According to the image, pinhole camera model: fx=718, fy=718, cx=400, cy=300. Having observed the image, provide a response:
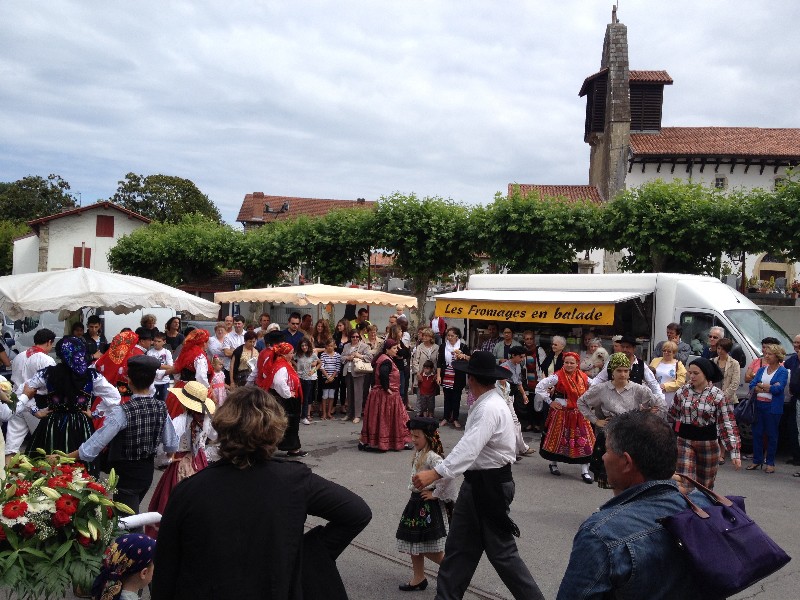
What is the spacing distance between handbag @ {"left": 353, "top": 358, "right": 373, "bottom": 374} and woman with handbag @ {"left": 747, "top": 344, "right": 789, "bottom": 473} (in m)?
6.16

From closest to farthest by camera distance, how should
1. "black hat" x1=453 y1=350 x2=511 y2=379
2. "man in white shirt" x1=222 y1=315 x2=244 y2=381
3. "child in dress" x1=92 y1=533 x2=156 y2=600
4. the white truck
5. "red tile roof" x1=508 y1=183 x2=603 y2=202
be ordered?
"child in dress" x1=92 y1=533 x2=156 y2=600 < "black hat" x1=453 y1=350 x2=511 y2=379 < the white truck < "man in white shirt" x1=222 y1=315 x2=244 y2=381 < "red tile roof" x1=508 y1=183 x2=603 y2=202

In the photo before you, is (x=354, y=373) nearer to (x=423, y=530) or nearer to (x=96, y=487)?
(x=423, y=530)

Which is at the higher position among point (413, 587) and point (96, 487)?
point (96, 487)

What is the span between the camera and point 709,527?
2.10 m

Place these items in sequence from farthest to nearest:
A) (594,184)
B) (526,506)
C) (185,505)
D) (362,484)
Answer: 1. (594,184)
2. (362,484)
3. (526,506)
4. (185,505)

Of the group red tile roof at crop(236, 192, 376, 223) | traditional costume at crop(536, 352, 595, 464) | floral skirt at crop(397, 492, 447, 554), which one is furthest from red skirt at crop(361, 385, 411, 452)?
red tile roof at crop(236, 192, 376, 223)

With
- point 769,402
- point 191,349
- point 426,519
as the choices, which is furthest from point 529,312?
point 426,519

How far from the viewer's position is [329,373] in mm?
13562

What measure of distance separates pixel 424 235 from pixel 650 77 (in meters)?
22.1

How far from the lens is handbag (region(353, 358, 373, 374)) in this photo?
12.8m

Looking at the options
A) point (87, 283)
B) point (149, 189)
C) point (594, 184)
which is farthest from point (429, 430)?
point (149, 189)

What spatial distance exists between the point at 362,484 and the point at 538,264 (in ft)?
49.7

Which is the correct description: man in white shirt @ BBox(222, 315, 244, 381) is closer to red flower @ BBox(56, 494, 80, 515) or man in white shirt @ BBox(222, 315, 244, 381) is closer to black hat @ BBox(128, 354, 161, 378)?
black hat @ BBox(128, 354, 161, 378)

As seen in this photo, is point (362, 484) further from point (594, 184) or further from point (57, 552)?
point (594, 184)
